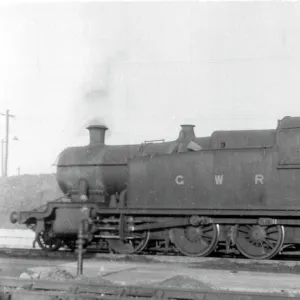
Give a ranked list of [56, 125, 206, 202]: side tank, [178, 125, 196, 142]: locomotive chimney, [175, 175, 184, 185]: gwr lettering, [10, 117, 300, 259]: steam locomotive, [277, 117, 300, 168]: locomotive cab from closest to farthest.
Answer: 1. [277, 117, 300, 168]: locomotive cab
2. [10, 117, 300, 259]: steam locomotive
3. [175, 175, 184, 185]: gwr lettering
4. [178, 125, 196, 142]: locomotive chimney
5. [56, 125, 206, 202]: side tank

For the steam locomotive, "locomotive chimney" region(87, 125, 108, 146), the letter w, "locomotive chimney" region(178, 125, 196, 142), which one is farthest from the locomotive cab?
"locomotive chimney" region(87, 125, 108, 146)

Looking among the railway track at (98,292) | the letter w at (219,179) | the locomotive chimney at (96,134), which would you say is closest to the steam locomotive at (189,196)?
the letter w at (219,179)

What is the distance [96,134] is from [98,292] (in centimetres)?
654

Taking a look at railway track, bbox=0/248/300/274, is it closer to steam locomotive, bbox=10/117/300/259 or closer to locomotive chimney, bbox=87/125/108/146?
steam locomotive, bbox=10/117/300/259

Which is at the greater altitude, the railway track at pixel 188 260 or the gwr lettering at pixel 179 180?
the gwr lettering at pixel 179 180

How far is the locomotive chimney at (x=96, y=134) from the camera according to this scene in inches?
484

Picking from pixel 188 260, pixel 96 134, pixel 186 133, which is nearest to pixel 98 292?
pixel 188 260

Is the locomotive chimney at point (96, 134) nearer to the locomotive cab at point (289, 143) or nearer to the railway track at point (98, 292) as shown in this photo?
the locomotive cab at point (289, 143)

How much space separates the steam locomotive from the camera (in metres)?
9.35

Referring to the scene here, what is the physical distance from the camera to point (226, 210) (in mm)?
9516

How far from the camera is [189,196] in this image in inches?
400

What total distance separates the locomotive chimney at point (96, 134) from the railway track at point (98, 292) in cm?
587

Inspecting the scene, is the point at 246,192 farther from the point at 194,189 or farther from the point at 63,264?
the point at 63,264

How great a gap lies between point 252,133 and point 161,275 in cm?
387
